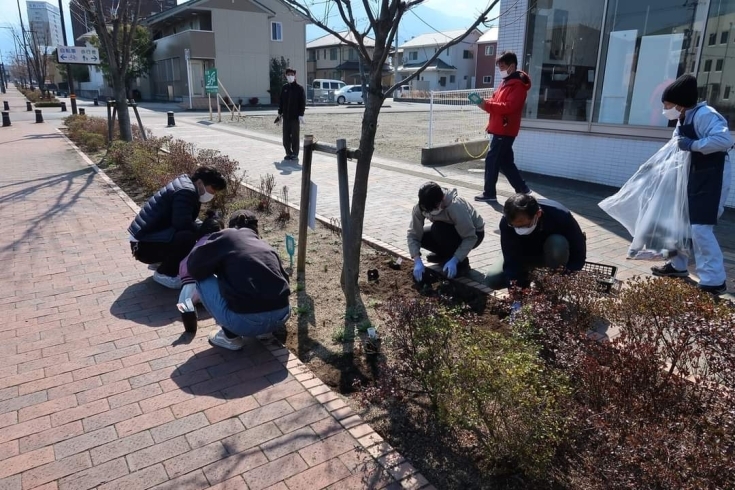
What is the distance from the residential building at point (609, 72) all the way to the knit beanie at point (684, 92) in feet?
10.8

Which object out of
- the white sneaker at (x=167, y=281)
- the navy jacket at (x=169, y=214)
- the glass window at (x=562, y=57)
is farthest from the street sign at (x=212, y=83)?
the white sneaker at (x=167, y=281)

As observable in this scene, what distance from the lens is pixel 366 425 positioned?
2.74m

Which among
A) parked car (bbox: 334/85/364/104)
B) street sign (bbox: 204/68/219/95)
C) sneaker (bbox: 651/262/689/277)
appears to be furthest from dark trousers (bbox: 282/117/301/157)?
parked car (bbox: 334/85/364/104)

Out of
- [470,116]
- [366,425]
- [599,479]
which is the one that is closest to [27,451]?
[366,425]

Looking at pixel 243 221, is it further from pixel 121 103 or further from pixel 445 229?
pixel 121 103

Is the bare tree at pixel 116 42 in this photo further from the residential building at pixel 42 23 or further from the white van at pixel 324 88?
the residential building at pixel 42 23

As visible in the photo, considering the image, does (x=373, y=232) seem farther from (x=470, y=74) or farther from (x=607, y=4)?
(x=470, y=74)

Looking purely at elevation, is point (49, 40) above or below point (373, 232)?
above

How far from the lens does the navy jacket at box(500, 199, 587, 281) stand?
12.5ft

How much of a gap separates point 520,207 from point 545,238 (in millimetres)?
559

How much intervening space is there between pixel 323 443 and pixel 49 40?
63179mm

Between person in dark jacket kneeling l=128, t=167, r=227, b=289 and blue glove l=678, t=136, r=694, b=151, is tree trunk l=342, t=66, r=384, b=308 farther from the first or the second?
blue glove l=678, t=136, r=694, b=151

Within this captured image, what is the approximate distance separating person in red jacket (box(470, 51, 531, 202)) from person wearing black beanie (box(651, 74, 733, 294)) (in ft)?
9.14

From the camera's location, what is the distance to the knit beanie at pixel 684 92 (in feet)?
13.5
